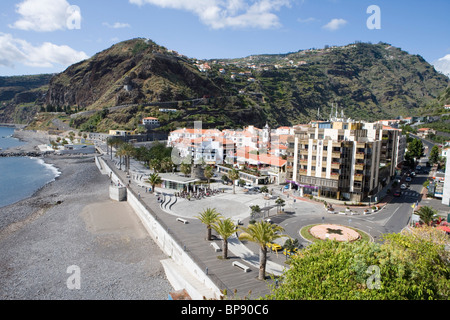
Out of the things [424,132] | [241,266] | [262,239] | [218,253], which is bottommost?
[218,253]

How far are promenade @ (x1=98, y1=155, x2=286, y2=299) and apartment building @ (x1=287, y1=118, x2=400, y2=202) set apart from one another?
12035 mm

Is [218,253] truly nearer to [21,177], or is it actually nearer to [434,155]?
[21,177]

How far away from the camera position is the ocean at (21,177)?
65188 mm

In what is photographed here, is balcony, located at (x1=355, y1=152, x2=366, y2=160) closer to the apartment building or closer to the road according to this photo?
the apartment building

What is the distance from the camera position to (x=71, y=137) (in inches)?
6348

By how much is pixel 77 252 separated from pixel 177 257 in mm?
13835

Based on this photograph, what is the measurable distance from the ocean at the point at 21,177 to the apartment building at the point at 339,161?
59627mm

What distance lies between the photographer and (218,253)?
30172mm

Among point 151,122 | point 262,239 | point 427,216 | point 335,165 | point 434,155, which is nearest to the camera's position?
point 262,239

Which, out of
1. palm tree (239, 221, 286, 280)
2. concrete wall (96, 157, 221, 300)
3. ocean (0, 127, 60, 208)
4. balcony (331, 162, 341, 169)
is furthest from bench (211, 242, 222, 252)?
ocean (0, 127, 60, 208)

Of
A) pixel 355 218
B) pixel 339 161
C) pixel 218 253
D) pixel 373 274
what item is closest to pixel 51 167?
pixel 218 253

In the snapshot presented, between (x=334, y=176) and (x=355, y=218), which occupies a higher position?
(x=334, y=176)

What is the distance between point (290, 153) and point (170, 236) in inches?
1418
